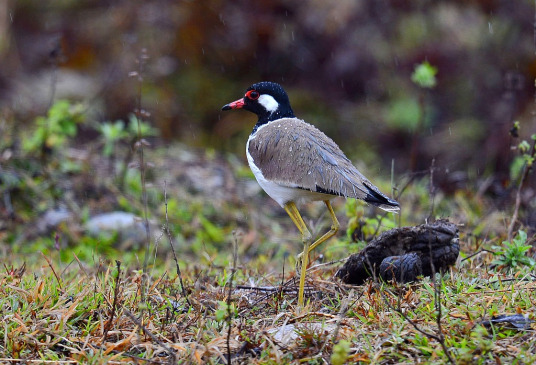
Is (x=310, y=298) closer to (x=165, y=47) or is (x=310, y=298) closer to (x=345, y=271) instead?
(x=345, y=271)

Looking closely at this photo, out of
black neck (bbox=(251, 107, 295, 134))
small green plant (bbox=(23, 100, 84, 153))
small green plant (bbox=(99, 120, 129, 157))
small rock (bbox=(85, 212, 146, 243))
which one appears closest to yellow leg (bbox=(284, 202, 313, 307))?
black neck (bbox=(251, 107, 295, 134))

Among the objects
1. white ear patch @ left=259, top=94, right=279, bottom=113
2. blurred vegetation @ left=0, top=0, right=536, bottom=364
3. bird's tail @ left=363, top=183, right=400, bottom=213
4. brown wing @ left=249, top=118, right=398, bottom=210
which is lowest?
blurred vegetation @ left=0, top=0, right=536, bottom=364

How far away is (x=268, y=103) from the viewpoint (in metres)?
4.88

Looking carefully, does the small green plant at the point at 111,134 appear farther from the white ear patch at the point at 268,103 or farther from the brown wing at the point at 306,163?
the brown wing at the point at 306,163

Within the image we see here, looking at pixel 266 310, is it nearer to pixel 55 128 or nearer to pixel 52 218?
pixel 52 218

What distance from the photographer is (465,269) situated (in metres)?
4.52

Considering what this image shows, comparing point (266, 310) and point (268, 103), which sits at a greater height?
point (268, 103)

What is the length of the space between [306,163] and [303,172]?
74 millimetres

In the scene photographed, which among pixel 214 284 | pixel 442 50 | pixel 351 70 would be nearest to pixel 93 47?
pixel 351 70

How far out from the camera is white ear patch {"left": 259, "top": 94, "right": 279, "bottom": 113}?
4.85m

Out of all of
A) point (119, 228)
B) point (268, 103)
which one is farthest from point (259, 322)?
point (119, 228)

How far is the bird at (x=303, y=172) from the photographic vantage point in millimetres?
4008

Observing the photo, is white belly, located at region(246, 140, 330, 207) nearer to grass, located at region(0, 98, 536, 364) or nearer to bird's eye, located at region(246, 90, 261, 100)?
grass, located at region(0, 98, 536, 364)

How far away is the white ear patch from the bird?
0.53ft
